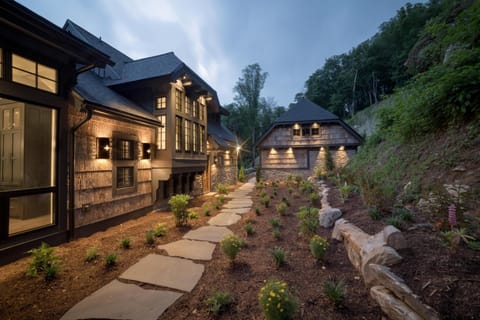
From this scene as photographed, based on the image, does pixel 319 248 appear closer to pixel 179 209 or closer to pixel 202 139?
pixel 179 209

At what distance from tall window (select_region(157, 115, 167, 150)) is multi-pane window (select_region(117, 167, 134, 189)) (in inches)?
53.4

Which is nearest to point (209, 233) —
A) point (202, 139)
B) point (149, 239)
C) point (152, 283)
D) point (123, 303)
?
point (149, 239)

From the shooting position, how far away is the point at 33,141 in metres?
4.66

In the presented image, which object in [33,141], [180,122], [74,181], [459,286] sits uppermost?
[180,122]

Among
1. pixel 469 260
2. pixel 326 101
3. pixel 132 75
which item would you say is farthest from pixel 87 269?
pixel 326 101

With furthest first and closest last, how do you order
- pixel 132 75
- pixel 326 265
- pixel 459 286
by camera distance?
pixel 132 75
pixel 326 265
pixel 459 286

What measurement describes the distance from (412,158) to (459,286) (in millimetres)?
4331

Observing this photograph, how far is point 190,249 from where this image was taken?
12.4 ft

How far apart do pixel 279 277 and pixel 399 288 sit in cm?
138

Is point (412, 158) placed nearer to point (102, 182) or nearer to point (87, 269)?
point (87, 269)

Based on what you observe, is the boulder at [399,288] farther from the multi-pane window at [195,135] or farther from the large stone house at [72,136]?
the multi-pane window at [195,135]

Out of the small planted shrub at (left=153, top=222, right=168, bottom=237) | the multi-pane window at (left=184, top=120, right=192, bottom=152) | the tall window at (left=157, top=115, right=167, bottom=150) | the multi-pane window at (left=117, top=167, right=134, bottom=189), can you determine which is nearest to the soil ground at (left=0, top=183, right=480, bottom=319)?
the small planted shrub at (left=153, top=222, right=168, bottom=237)

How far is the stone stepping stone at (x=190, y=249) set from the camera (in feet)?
11.5

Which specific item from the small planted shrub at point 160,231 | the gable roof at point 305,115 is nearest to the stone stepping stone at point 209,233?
the small planted shrub at point 160,231
